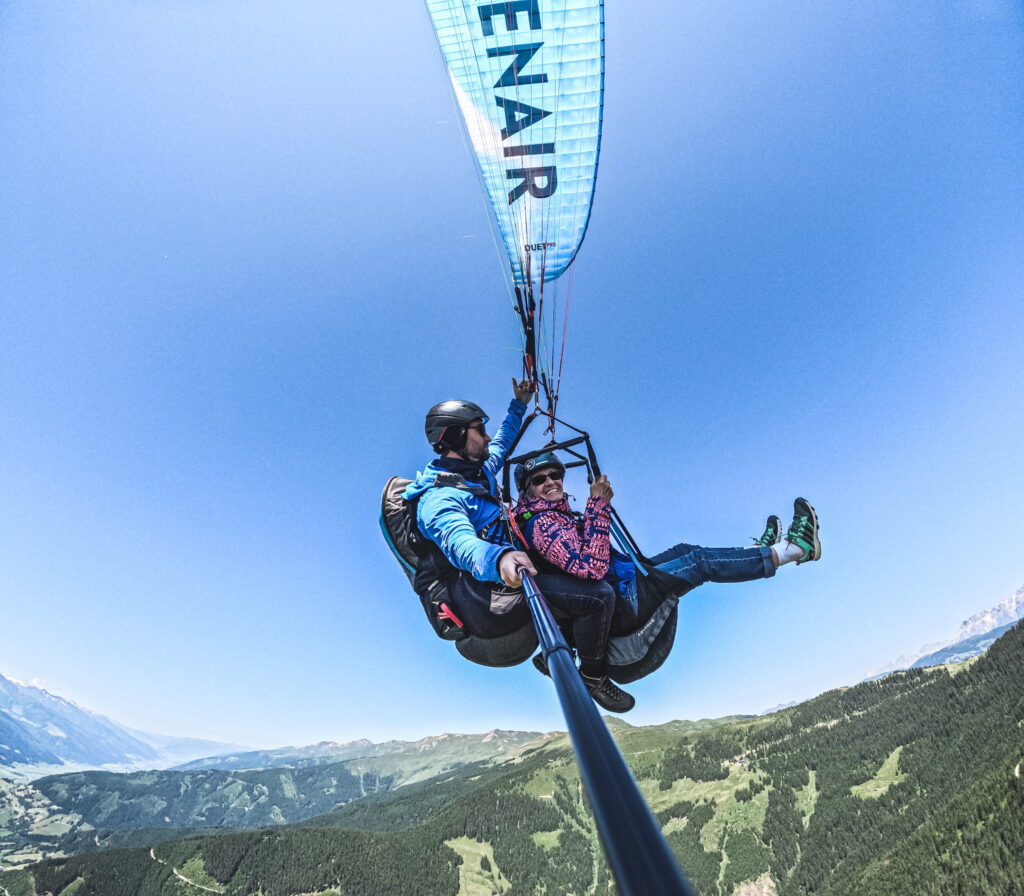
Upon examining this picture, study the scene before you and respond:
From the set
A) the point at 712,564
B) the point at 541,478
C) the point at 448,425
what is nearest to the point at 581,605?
the point at 541,478

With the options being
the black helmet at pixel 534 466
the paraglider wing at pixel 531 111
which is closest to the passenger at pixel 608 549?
the black helmet at pixel 534 466

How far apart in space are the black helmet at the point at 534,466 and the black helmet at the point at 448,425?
1.98 feet

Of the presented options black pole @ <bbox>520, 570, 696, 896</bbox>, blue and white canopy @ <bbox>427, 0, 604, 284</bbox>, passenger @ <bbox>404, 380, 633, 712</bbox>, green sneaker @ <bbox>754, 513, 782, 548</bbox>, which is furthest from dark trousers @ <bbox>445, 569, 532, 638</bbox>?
blue and white canopy @ <bbox>427, 0, 604, 284</bbox>

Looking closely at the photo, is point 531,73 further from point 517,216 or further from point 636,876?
point 636,876

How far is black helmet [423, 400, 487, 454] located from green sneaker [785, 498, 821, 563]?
3.24 meters

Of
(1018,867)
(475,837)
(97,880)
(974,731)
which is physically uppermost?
(97,880)

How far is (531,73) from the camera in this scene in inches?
268

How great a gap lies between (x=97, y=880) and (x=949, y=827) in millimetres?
188338

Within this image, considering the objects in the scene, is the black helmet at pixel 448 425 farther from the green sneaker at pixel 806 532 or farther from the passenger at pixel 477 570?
the green sneaker at pixel 806 532

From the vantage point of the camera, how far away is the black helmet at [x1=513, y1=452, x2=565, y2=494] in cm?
505

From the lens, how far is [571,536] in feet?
13.6

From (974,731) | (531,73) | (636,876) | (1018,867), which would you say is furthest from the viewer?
(974,731)

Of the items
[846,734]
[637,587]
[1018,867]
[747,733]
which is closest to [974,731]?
[846,734]

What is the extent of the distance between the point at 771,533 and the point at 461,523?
3.33 metres
